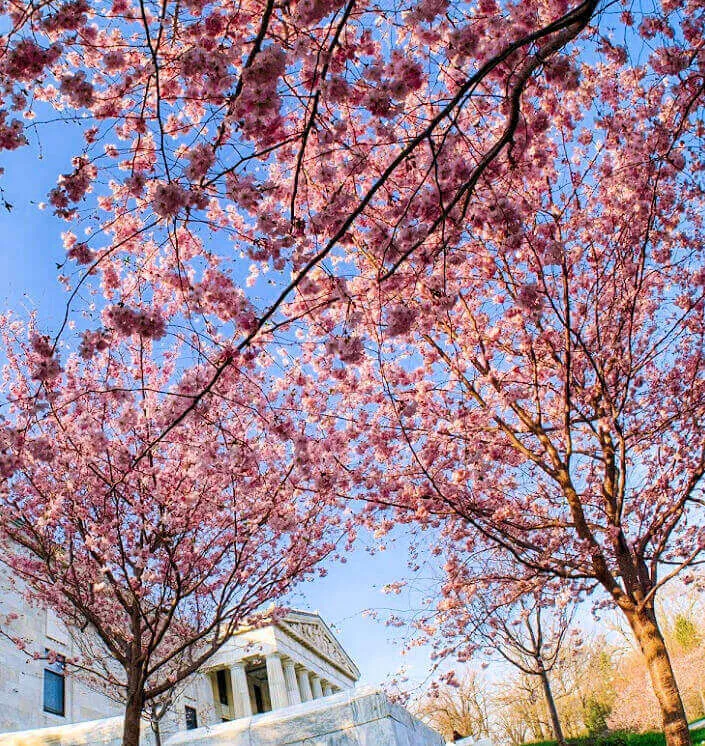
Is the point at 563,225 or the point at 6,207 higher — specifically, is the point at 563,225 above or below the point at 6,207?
above

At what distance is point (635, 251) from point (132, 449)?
721 centimetres

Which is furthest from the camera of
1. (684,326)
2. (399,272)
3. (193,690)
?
(193,690)

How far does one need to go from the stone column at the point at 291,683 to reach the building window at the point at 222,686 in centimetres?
357

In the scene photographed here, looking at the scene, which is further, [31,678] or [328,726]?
[31,678]

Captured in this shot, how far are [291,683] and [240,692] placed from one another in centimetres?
360


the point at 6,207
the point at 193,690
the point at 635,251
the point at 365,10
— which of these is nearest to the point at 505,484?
the point at 635,251

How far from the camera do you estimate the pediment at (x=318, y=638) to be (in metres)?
36.5

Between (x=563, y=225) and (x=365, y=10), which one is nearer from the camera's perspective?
(x=365, y=10)

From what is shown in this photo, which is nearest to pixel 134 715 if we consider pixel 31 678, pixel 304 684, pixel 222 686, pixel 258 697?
pixel 31 678

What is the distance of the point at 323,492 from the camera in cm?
764

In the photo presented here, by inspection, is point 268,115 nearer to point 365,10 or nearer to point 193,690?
point 365,10

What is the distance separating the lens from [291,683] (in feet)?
115

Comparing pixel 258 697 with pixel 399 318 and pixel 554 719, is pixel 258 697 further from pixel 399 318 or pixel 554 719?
pixel 399 318

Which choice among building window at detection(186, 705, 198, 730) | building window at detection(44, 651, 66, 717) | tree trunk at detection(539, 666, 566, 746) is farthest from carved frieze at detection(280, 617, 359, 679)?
tree trunk at detection(539, 666, 566, 746)
